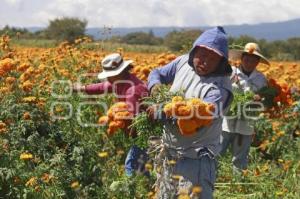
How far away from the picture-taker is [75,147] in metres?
4.17

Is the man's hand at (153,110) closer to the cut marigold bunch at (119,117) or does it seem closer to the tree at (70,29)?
the cut marigold bunch at (119,117)

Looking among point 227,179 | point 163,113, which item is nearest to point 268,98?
point 227,179

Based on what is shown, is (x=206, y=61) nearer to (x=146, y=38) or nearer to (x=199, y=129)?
(x=199, y=129)

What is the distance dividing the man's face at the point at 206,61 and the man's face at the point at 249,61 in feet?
7.51

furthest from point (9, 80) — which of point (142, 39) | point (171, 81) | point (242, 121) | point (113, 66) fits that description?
point (142, 39)

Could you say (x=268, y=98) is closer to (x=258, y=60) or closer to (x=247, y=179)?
(x=258, y=60)

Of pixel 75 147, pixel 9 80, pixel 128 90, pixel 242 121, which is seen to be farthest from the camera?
pixel 242 121

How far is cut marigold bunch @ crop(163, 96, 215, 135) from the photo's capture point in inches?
113

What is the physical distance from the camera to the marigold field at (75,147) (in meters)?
3.86

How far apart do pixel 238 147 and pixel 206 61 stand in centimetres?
243

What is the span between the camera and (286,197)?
14.4 feet

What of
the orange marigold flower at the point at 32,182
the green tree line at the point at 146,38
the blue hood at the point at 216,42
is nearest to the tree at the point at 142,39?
the green tree line at the point at 146,38

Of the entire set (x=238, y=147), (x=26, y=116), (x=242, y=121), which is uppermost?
(x=26, y=116)

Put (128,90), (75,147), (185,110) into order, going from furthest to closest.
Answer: (128,90), (75,147), (185,110)
